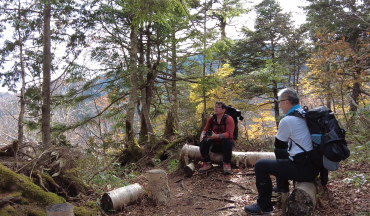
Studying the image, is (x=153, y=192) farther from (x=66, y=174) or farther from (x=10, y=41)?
(x=10, y=41)

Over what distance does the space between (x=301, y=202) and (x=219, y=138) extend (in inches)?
109

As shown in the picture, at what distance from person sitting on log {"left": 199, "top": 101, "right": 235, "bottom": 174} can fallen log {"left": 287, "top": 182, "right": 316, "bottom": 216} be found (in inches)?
103

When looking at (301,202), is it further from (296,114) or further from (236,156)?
(236,156)

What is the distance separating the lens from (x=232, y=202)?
4293 mm

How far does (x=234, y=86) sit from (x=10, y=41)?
385 inches

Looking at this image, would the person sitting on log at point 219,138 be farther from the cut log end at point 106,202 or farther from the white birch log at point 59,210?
the white birch log at point 59,210

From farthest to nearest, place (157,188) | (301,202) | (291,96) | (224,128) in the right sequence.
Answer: (224,128) < (157,188) < (291,96) < (301,202)

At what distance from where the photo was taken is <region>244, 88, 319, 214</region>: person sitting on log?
3.05 meters

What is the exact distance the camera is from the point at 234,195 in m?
4.62

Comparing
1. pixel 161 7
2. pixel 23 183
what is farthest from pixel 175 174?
pixel 161 7

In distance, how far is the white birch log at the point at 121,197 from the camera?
4.12m

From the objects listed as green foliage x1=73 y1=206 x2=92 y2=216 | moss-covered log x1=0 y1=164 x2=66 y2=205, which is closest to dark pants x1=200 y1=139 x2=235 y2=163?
green foliage x1=73 y1=206 x2=92 y2=216

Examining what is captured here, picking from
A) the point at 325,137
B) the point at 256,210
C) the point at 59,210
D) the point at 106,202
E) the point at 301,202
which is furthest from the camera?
the point at 106,202

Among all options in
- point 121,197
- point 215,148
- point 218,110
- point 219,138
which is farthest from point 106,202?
point 218,110
